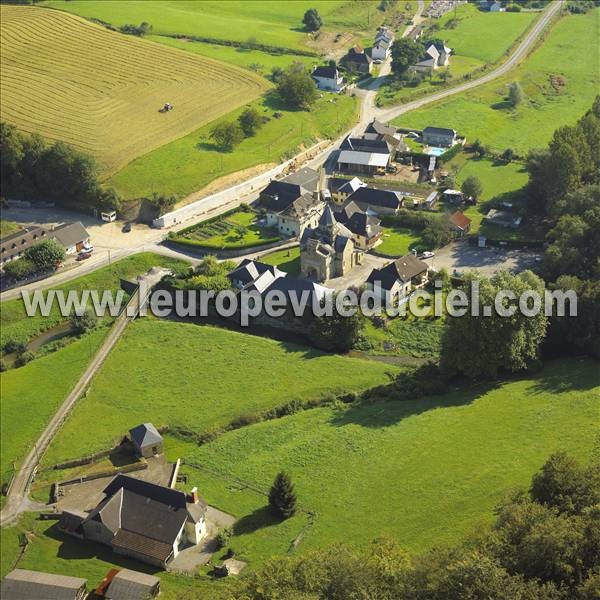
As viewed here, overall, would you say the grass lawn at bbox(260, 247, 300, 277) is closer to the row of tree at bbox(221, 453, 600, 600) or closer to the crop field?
the row of tree at bbox(221, 453, 600, 600)

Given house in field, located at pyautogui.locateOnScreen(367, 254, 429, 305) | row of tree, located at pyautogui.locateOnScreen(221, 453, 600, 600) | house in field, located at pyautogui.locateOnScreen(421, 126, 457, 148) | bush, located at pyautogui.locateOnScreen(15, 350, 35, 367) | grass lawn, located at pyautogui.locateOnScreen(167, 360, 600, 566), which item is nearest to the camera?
row of tree, located at pyautogui.locateOnScreen(221, 453, 600, 600)

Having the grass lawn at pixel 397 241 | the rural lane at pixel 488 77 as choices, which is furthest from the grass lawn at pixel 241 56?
the grass lawn at pixel 397 241

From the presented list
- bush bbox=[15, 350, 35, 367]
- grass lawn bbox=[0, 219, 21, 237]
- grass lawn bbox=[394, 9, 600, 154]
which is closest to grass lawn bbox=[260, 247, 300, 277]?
bush bbox=[15, 350, 35, 367]

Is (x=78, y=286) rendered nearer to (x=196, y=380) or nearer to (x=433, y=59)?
(x=196, y=380)

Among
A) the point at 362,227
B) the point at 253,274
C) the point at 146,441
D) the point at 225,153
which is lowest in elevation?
the point at 146,441

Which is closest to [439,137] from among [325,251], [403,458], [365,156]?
[365,156]

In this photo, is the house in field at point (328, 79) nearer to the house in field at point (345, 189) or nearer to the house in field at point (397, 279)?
the house in field at point (345, 189)
